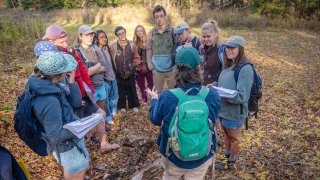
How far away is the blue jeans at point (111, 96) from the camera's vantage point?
6276 millimetres

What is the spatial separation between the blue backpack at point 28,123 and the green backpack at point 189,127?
1.33m

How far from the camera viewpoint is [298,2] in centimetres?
2217

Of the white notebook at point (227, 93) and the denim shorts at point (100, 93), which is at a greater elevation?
the white notebook at point (227, 93)

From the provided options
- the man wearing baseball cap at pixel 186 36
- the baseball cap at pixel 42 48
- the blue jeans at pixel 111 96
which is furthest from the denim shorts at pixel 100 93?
the baseball cap at pixel 42 48

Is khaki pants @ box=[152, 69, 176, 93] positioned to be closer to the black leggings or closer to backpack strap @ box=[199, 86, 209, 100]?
the black leggings

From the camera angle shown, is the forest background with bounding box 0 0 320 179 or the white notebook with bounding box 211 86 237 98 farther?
the forest background with bounding box 0 0 320 179

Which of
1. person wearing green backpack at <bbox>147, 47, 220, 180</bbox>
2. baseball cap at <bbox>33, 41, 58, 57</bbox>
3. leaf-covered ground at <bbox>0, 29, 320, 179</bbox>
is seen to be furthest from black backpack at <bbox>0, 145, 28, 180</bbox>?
leaf-covered ground at <bbox>0, 29, 320, 179</bbox>

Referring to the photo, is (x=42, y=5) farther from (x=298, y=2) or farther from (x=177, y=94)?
(x=177, y=94)

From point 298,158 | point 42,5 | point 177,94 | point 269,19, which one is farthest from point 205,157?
point 42,5

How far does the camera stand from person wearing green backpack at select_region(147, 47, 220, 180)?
2852mm

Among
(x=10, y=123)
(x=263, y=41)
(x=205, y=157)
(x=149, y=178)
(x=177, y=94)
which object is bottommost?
(x=263, y=41)

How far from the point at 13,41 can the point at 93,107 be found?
9305 mm

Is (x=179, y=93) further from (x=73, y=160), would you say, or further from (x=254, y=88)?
(x=254, y=88)

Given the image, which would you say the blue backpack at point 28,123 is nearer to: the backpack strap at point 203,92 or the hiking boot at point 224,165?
the backpack strap at point 203,92
